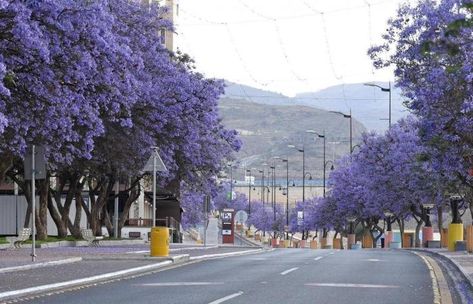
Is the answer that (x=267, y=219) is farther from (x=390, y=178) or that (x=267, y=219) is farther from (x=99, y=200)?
(x=99, y=200)

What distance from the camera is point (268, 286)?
18922 millimetres

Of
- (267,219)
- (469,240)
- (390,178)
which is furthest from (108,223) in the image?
(267,219)

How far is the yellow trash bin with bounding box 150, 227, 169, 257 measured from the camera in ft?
98.8

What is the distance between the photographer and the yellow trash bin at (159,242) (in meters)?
30.1

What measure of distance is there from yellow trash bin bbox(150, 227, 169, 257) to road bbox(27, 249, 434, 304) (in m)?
3.39

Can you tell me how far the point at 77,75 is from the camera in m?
23.5

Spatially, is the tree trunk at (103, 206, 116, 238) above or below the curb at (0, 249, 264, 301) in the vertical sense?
above

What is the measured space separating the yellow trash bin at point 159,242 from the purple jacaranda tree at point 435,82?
8.26m

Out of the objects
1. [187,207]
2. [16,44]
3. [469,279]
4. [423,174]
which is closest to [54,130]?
[16,44]

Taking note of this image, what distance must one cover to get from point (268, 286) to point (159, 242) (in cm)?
1168

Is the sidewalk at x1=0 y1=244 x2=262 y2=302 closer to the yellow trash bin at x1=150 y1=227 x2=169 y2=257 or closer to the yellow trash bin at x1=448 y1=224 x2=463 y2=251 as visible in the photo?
the yellow trash bin at x1=150 y1=227 x2=169 y2=257

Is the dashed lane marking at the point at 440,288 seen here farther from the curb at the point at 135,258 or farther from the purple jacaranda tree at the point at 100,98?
the purple jacaranda tree at the point at 100,98

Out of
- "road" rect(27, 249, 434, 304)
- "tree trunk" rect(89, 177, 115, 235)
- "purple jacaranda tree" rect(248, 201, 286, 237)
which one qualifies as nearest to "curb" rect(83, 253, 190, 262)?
"road" rect(27, 249, 434, 304)

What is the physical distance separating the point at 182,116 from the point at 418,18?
12.9 metres
